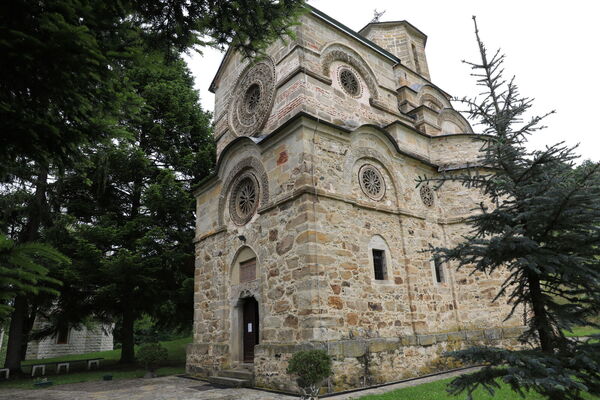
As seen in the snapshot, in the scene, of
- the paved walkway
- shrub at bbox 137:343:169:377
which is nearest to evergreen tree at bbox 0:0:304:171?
the paved walkway

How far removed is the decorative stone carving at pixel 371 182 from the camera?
31.6ft

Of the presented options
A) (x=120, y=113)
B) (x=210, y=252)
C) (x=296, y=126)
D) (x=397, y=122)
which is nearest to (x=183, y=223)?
(x=210, y=252)

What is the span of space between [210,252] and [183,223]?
4303 mm

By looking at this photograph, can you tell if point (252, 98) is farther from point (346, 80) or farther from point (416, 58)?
point (416, 58)

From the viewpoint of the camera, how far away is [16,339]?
1299 cm

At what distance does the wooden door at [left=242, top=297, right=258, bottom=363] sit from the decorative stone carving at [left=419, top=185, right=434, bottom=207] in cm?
593

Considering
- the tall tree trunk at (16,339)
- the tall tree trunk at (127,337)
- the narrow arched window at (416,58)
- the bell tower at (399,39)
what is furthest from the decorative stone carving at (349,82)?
the tall tree trunk at (16,339)

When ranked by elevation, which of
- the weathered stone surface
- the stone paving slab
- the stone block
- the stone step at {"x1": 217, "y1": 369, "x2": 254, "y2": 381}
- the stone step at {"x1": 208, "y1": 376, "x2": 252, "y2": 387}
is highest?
the weathered stone surface

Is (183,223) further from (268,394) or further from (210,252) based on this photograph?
(268,394)

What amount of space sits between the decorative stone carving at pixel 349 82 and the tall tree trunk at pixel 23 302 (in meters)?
10.7

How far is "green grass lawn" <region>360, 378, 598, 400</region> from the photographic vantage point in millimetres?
5883

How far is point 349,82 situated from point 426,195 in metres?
4.27

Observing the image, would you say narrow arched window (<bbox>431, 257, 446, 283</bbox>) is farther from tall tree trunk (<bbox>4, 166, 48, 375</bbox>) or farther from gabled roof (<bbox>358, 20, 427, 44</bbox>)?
tall tree trunk (<bbox>4, 166, 48, 375</bbox>)

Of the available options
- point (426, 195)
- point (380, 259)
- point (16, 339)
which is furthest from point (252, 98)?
point (16, 339)
